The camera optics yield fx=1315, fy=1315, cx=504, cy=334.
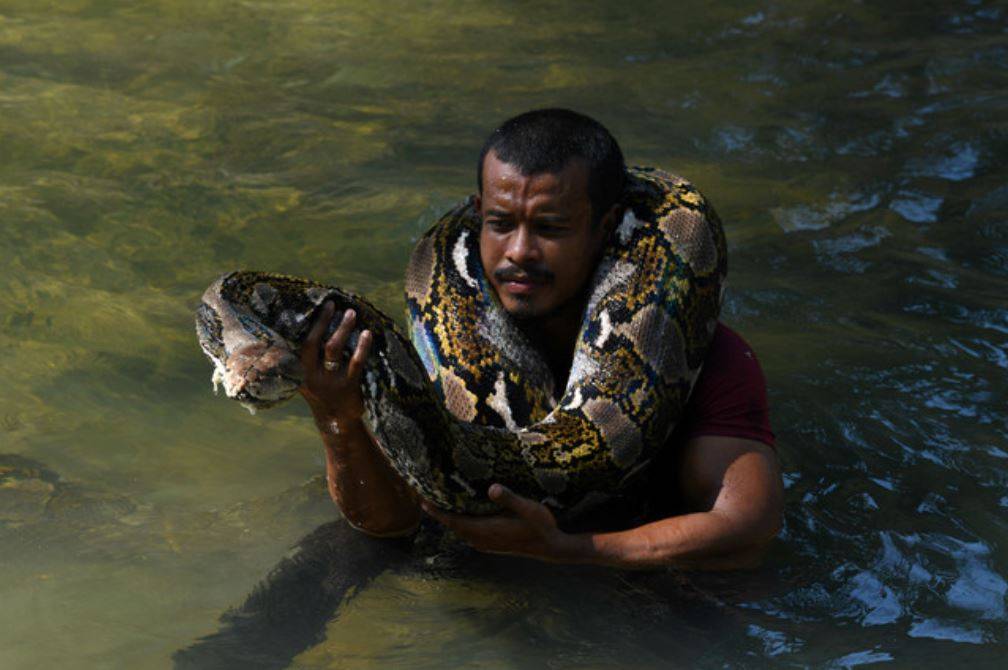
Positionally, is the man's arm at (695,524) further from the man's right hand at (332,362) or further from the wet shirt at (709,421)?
the man's right hand at (332,362)

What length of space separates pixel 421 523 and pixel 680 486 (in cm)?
108

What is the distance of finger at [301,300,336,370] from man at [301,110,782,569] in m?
0.18

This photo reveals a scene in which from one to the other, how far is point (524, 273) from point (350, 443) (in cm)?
92

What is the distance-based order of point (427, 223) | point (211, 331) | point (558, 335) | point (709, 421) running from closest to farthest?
point (211, 331)
point (709, 421)
point (558, 335)
point (427, 223)

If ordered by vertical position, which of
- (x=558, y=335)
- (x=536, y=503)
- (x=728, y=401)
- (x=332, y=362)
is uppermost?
(x=332, y=362)

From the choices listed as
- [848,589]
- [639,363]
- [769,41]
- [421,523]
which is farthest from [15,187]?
[769,41]

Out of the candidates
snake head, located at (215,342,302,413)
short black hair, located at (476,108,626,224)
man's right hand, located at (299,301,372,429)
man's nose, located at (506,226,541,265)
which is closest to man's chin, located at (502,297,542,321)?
man's nose, located at (506,226,541,265)

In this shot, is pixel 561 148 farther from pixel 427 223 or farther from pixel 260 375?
pixel 427 223

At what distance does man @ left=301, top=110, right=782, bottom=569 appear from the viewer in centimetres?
489

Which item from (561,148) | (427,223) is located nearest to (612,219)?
(561,148)

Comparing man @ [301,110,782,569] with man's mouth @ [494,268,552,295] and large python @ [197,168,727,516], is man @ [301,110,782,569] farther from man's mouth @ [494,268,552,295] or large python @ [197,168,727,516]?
large python @ [197,168,727,516]

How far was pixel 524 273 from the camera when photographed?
500 cm

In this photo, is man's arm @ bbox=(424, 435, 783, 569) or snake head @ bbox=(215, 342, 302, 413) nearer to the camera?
snake head @ bbox=(215, 342, 302, 413)

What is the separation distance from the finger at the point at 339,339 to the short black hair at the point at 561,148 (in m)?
0.88
